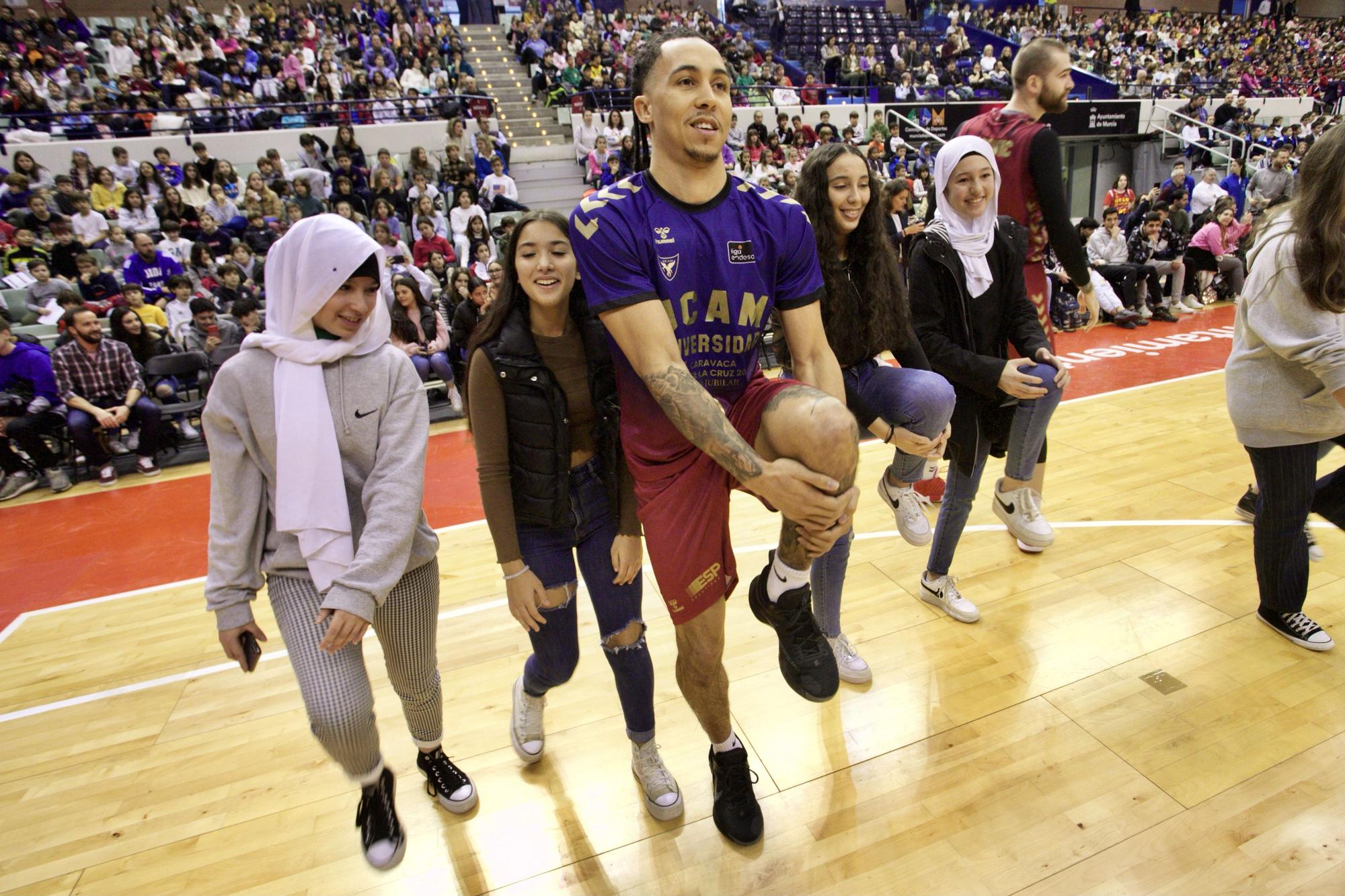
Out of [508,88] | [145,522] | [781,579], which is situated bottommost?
[145,522]

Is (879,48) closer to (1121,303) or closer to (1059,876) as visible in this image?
(1121,303)

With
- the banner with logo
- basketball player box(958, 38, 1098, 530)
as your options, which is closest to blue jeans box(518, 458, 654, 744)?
basketball player box(958, 38, 1098, 530)

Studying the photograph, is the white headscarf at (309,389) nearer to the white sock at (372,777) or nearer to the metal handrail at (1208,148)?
the white sock at (372,777)

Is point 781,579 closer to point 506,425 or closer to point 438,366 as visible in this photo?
point 506,425

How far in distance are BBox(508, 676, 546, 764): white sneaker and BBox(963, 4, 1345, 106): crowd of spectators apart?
2276 centimetres


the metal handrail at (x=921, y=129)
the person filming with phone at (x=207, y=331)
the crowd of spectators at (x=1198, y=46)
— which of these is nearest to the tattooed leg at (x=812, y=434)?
the person filming with phone at (x=207, y=331)

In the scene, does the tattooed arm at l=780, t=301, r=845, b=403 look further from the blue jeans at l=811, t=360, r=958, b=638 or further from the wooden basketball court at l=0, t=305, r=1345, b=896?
the wooden basketball court at l=0, t=305, r=1345, b=896

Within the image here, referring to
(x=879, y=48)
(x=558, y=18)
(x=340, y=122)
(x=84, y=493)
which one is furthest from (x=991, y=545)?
(x=879, y=48)

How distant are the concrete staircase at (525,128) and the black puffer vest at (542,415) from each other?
1100 centimetres

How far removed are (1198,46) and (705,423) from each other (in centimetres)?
3105

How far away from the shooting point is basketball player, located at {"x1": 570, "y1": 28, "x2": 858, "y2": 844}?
5.17ft

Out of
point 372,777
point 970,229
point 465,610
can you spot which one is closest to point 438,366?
point 465,610

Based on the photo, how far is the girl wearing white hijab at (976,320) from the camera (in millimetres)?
2646

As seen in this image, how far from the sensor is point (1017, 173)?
3.03 metres
